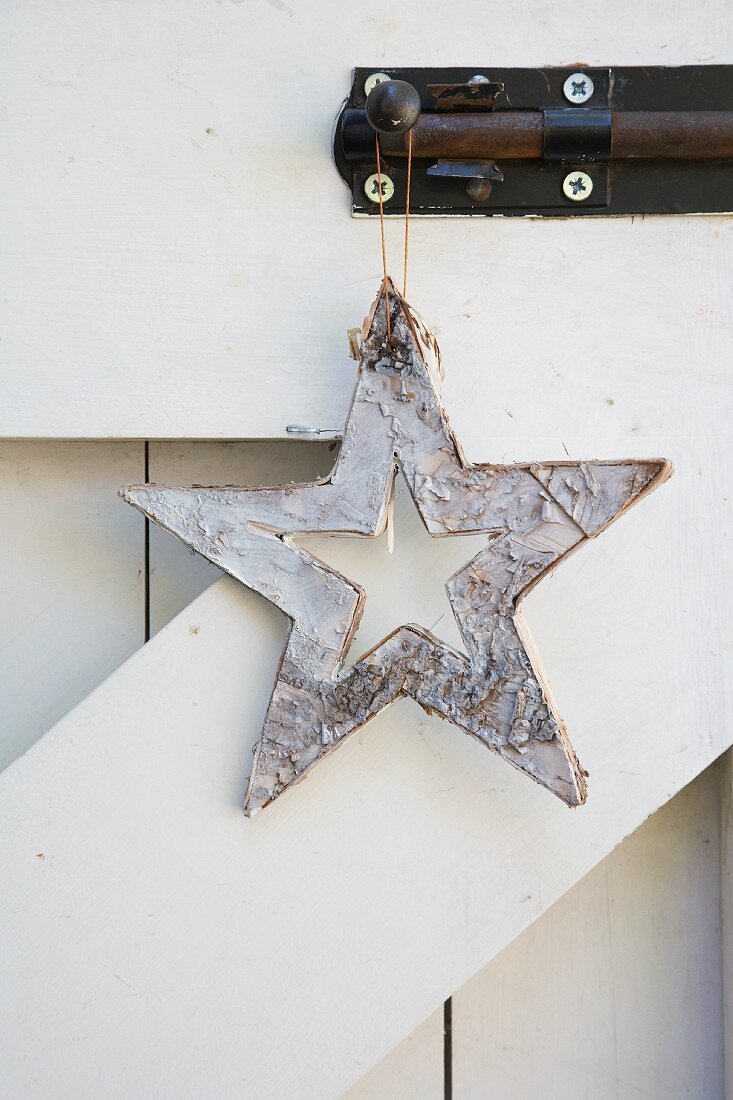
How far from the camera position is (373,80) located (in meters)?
0.73

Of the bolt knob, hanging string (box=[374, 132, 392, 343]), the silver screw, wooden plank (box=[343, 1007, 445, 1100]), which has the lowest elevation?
wooden plank (box=[343, 1007, 445, 1100])

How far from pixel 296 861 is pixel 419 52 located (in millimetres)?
617

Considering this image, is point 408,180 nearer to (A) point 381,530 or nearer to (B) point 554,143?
(B) point 554,143

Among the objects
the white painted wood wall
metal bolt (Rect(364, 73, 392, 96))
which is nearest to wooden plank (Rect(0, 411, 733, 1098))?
the white painted wood wall

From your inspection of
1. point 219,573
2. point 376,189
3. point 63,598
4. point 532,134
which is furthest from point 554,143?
point 63,598

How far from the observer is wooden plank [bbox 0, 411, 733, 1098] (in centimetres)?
71

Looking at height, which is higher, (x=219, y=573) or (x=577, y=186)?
(x=577, y=186)

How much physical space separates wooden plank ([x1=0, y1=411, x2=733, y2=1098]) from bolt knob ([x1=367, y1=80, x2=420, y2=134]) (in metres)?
0.33

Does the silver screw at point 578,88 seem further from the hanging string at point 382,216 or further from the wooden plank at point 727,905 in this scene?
the wooden plank at point 727,905

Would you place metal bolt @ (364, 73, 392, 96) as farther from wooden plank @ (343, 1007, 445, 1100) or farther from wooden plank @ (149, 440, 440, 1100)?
wooden plank @ (343, 1007, 445, 1100)


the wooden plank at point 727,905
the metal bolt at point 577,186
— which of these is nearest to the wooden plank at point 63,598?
the metal bolt at point 577,186

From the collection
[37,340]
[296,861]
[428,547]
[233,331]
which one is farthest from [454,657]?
[37,340]

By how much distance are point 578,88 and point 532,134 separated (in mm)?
63

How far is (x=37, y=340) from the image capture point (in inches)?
29.6
